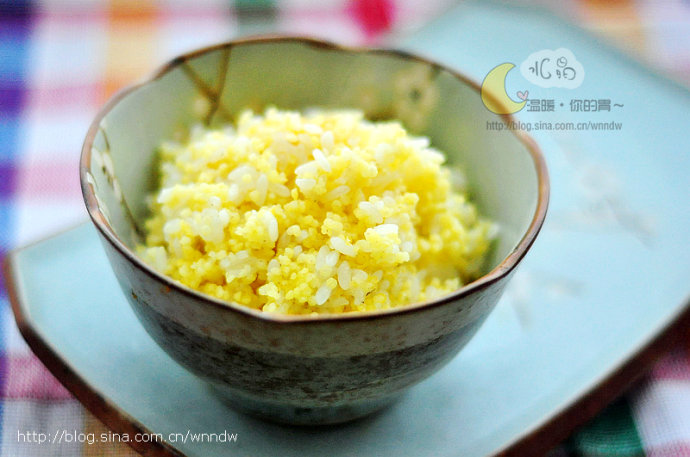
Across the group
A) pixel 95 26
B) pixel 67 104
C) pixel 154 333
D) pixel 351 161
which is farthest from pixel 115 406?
pixel 95 26

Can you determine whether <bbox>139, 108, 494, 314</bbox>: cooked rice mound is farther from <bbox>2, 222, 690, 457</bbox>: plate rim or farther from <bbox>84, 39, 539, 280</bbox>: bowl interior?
<bbox>2, 222, 690, 457</bbox>: plate rim

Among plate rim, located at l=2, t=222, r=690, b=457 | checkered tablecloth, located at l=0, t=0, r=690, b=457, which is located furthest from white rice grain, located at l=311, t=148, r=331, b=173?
checkered tablecloth, located at l=0, t=0, r=690, b=457

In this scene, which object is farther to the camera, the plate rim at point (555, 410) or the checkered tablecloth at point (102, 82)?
the checkered tablecloth at point (102, 82)

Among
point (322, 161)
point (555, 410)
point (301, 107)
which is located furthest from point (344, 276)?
point (301, 107)

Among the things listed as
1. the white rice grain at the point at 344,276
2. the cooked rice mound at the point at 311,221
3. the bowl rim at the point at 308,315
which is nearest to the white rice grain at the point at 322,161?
the cooked rice mound at the point at 311,221

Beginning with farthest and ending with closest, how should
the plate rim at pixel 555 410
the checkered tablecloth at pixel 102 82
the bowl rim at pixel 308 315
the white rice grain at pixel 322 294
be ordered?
the checkered tablecloth at pixel 102 82 < the plate rim at pixel 555 410 < the white rice grain at pixel 322 294 < the bowl rim at pixel 308 315

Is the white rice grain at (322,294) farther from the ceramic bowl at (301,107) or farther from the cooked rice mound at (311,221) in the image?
the ceramic bowl at (301,107)

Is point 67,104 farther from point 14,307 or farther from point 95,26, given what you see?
point 14,307

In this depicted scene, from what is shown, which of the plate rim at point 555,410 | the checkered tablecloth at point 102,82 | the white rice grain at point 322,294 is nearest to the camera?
the white rice grain at point 322,294
